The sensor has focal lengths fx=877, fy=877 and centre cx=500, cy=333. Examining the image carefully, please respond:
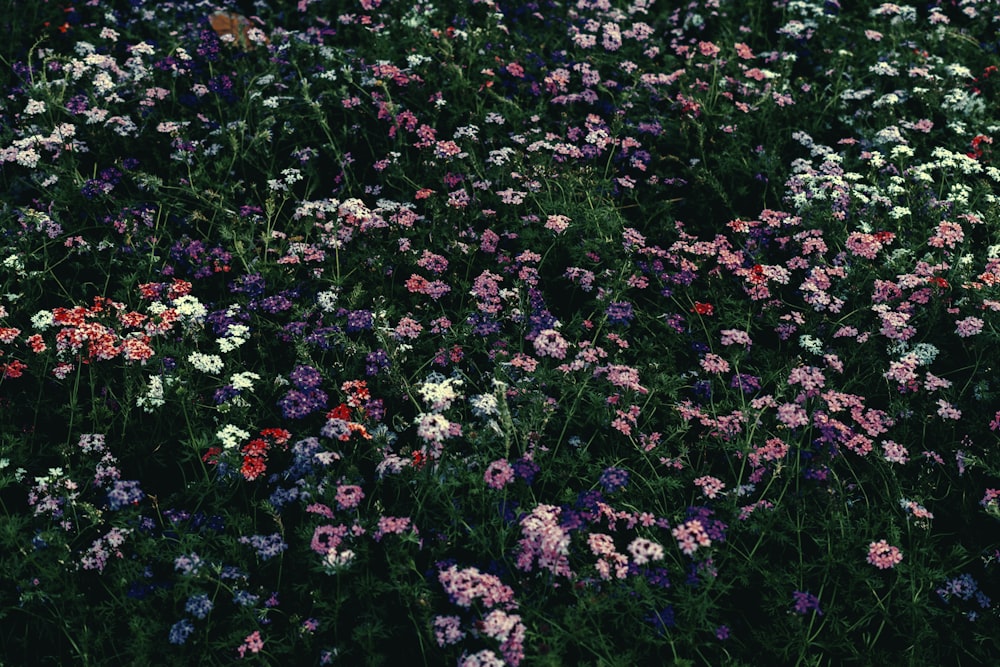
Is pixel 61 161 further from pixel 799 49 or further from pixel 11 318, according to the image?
pixel 799 49

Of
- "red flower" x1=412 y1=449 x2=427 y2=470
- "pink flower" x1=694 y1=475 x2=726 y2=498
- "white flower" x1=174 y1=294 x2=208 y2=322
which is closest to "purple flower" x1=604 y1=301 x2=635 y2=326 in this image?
"pink flower" x1=694 y1=475 x2=726 y2=498

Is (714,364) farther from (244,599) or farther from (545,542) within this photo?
(244,599)

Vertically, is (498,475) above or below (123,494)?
above

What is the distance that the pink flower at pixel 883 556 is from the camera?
3688 mm

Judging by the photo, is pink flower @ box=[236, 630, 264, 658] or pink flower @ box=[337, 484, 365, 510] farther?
pink flower @ box=[337, 484, 365, 510]

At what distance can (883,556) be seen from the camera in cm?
376

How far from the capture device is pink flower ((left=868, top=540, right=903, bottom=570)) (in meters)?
3.69

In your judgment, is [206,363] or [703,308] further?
[703,308]

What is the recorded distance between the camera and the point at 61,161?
19.0ft

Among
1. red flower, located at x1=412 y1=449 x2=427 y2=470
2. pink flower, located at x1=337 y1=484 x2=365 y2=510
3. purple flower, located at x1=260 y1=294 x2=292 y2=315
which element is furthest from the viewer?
purple flower, located at x1=260 y1=294 x2=292 y2=315

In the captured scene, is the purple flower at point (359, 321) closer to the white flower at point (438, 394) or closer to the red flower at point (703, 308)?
the white flower at point (438, 394)

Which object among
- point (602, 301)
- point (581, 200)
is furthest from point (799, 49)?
point (602, 301)

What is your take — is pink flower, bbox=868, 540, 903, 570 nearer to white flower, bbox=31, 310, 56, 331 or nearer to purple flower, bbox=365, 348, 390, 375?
purple flower, bbox=365, 348, 390, 375

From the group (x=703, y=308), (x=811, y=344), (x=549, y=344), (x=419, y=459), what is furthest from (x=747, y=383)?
(x=419, y=459)
